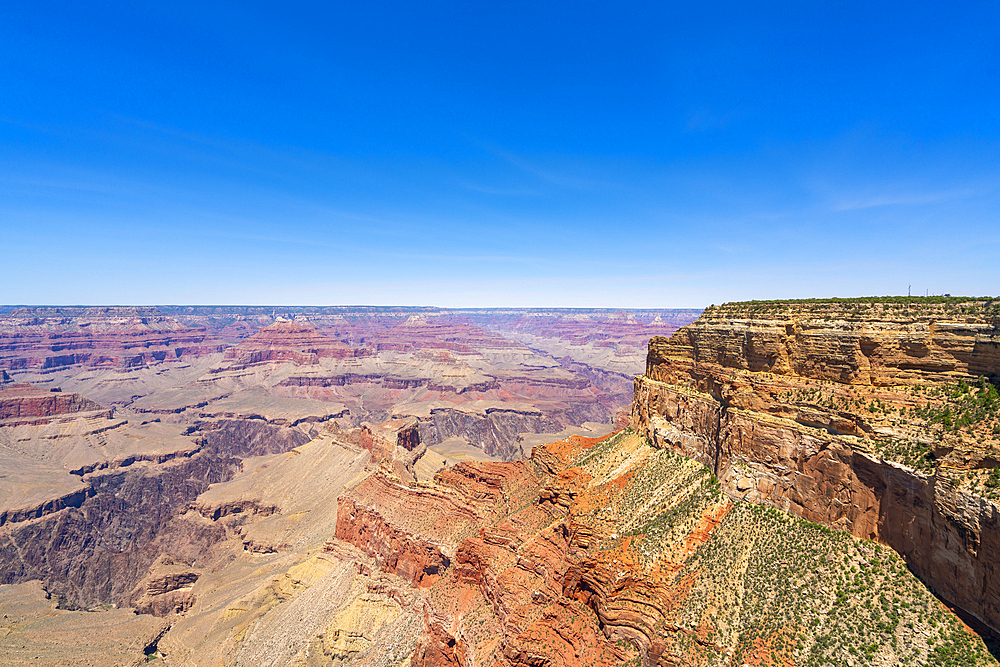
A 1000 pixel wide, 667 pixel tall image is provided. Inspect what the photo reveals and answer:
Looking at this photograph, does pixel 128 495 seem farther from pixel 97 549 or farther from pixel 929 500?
pixel 929 500

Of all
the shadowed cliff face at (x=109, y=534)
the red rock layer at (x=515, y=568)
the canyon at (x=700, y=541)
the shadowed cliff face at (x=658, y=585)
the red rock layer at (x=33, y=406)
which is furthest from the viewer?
the red rock layer at (x=33, y=406)

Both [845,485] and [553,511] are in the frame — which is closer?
[845,485]

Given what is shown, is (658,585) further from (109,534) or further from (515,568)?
(109,534)

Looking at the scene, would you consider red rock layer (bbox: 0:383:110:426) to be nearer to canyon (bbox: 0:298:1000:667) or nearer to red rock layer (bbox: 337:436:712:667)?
canyon (bbox: 0:298:1000:667)

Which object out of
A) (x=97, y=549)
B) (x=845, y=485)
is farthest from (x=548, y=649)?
(x=97, y=549)

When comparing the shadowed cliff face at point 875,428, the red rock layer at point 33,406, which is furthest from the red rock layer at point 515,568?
the red rock layer at point 33,406

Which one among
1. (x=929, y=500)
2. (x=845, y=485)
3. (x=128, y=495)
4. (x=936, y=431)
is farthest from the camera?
(x=128, y=495)

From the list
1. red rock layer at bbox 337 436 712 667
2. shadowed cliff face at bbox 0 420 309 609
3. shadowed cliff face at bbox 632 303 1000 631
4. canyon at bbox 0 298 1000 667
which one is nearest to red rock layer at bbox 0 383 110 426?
shadowed cliff face at bbox 0 420 309 609

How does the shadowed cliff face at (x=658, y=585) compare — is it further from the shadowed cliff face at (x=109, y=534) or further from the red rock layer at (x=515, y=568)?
the shadowed cliff face at (x=109, y=534)
